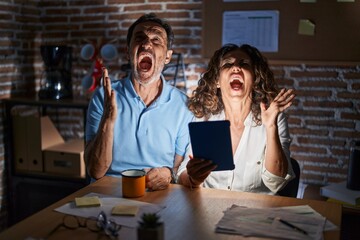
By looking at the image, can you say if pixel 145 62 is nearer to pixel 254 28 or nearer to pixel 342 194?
pixel 254 28

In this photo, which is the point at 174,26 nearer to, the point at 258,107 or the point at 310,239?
the point at 258,107

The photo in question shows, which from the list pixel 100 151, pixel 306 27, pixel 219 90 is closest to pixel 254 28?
pixel 306 27

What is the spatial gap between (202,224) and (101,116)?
37.4 inches

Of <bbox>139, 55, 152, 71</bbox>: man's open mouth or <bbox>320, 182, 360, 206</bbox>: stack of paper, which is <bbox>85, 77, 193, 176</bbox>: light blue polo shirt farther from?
<bbox>320, 182, 360, 206</bbox>: stack of paper

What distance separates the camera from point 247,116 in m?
2.14

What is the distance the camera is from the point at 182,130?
227 cm

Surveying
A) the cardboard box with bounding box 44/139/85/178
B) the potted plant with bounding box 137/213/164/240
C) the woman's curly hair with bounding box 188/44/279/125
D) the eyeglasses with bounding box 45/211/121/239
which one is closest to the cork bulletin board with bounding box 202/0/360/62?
the woman's curly hair with bounding box 188/44/279/125

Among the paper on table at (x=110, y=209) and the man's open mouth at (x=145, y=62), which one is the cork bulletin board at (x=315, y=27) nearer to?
the man's open mouth at (x=145, y=62)

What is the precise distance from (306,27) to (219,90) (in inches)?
38.4

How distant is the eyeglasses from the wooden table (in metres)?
0.02

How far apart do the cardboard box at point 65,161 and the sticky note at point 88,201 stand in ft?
4.77

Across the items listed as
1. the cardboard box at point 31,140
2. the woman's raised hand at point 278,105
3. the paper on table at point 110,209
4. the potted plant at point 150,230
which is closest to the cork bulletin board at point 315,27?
the woman's raised hand at point 278,105

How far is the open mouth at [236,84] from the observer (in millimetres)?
2126

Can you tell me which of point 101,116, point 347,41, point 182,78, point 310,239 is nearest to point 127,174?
point 101,116
